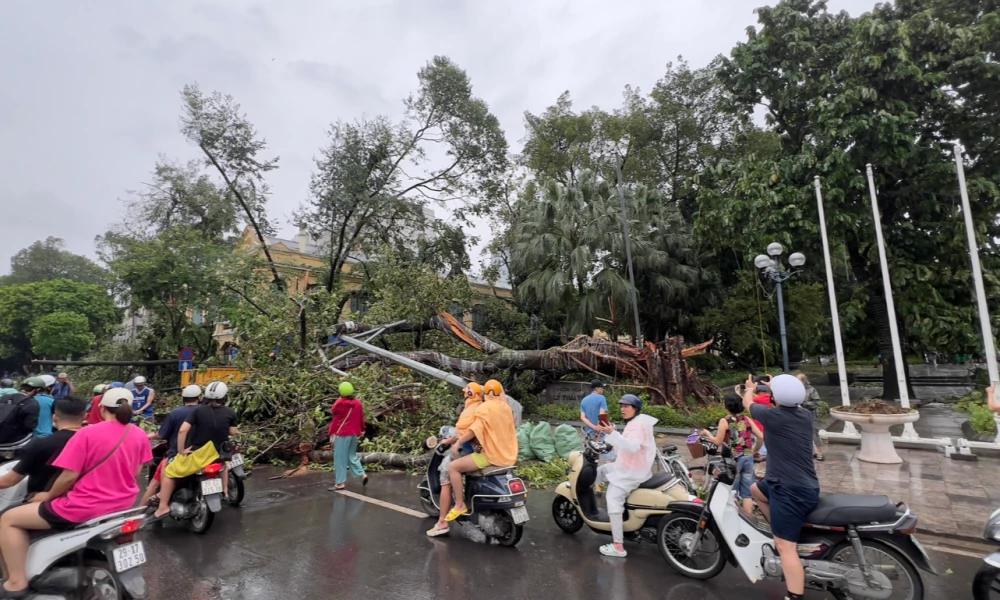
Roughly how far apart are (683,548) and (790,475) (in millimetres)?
1321

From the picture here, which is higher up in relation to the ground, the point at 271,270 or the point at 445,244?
the point at 445,244

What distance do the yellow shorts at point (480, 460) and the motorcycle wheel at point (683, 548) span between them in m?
1.69

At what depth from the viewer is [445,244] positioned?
2330 cm

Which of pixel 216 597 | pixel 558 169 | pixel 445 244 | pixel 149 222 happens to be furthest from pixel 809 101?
pixel 149 222

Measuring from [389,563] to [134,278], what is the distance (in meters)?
20.4

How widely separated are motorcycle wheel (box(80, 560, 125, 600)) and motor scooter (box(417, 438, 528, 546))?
2857 millimetres

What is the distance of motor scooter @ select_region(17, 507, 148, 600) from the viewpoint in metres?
3.40

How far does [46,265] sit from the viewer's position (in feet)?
167

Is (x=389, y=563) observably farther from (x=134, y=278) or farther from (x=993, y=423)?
(x=134, y=278)

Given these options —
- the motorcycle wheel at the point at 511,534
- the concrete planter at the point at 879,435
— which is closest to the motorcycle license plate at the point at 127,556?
the motorcycle wheel at the point at 511,534

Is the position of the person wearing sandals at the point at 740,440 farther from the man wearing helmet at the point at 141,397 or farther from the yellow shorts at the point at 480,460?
the man wearing helmet at the point at 141,397

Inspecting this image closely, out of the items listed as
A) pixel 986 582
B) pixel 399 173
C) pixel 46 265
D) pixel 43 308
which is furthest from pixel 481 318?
pixel 46 265

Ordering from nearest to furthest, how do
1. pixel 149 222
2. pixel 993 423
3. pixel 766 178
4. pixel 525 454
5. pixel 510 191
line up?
pixel 525 454, pixel 993 423, pixel 766 178, pixel 149 222, pixel 510 191

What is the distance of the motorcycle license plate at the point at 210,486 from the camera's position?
5.53 metres
